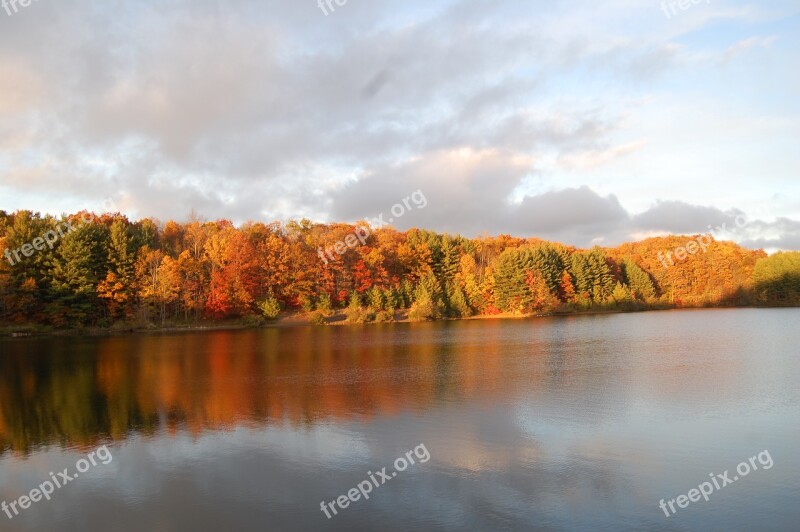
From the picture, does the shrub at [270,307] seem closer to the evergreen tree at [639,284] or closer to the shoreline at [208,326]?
the shoreline at [208,326]

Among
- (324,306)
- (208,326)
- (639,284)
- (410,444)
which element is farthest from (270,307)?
(639,284)

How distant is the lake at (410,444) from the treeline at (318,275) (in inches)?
1185

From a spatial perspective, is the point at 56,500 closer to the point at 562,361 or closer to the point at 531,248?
the point at 562,361

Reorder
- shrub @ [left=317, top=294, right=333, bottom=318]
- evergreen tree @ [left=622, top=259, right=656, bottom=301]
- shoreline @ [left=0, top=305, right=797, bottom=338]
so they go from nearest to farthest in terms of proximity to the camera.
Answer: shoreline @ [left=0, top=305, right=797, bottom=338] → shrub @ [left=317, top=294, right=333, bottom=318] → evergreen tree @ [left=622, top=259, right=656, bottom=301]

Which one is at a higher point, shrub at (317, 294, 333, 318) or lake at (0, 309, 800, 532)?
shrub at (317, 294, 333, 318)

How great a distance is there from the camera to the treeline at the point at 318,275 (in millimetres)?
51656

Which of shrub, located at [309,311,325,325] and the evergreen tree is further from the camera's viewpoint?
the evergreen tree

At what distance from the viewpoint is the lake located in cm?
945

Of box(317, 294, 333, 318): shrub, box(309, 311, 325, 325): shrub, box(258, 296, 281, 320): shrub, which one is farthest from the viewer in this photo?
box(317, 294, 333, 318): shrub

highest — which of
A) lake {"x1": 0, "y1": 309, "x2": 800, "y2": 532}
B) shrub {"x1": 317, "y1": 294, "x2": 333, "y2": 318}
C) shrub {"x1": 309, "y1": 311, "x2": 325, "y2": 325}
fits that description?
shrub {"x1": 317, "y1": 294, "x2": 333, "y2": 318}

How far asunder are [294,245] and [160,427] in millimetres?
51217

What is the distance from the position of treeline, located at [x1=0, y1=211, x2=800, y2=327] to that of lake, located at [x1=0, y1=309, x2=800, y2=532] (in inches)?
1185

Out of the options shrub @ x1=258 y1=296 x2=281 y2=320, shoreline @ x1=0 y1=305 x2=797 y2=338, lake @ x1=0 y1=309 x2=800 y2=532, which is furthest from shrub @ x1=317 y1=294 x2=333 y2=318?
lake @ x1=0 y1=309 x2=800 y2=532

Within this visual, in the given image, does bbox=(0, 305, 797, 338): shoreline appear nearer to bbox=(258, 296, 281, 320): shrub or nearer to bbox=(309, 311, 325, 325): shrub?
bbox=(309, 311, 325, 325): shrub
